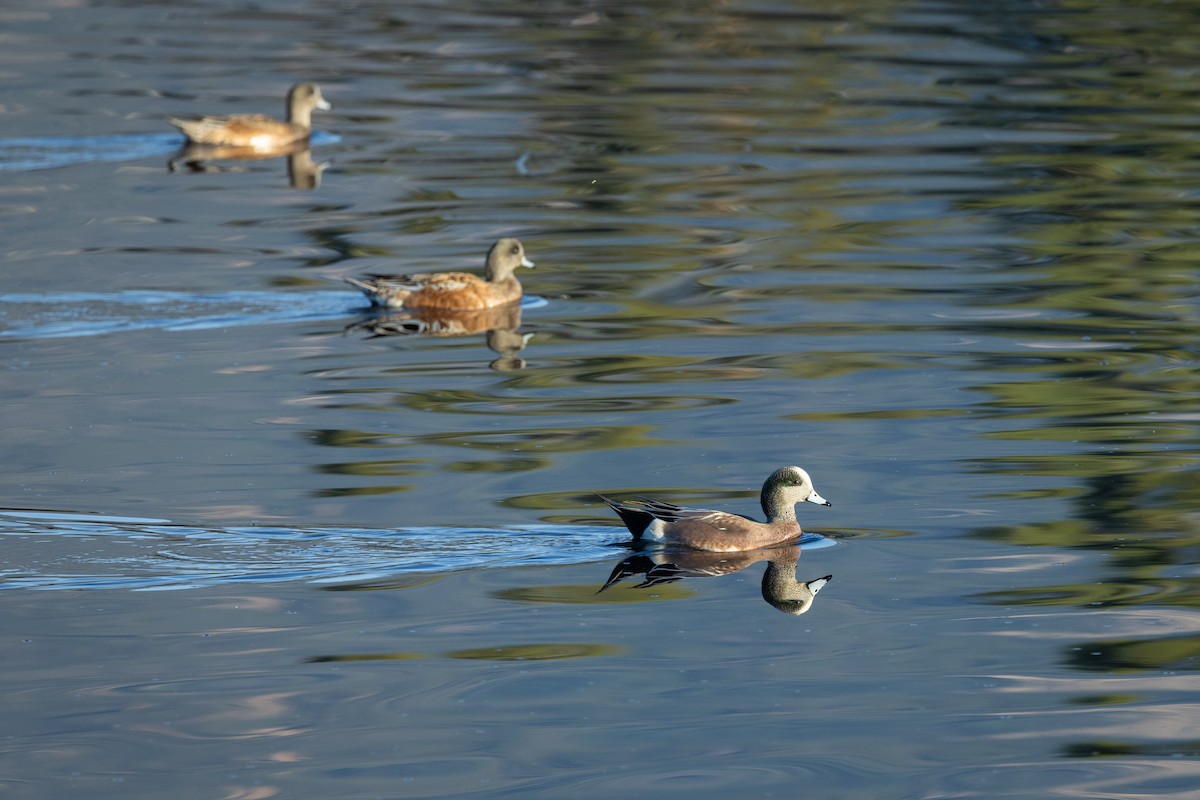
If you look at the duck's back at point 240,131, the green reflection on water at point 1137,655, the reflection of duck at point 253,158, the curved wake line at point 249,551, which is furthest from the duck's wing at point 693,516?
the duck's back at point 240,131

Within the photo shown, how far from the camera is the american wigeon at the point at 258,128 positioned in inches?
872

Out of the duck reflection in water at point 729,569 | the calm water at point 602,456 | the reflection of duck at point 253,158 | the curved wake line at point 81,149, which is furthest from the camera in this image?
the curved wake line at point 81,149

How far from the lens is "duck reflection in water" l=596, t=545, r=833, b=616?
29.3 ft

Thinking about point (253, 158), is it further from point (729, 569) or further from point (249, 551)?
point (729, 569)

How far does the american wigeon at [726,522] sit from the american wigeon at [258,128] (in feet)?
45.7

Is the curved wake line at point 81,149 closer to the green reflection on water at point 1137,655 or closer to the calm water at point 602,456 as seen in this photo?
the calm water at point 602,456

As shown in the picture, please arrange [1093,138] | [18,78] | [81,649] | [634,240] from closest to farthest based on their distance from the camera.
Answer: [81,649] < [634,240] < [1093,138] < [18,78]

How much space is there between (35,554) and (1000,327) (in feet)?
24.7

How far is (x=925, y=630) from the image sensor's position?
27.8ft

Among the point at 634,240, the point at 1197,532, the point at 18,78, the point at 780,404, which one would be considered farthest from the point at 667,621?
the point at 18,78

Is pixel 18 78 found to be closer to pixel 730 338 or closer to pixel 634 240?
pixel 634 240

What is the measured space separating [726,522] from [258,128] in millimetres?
14442

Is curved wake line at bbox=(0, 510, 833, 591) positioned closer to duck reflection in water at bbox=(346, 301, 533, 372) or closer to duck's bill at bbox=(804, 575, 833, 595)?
duck's bill at bbox=(804, 575, 833, 595)

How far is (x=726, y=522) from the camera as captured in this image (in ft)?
30.4
